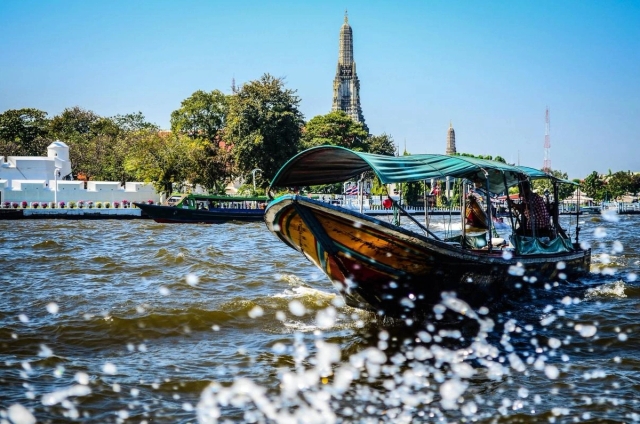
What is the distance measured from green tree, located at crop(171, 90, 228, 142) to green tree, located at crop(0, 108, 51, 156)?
42.7 feet

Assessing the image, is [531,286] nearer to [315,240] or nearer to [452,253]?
[452,253]

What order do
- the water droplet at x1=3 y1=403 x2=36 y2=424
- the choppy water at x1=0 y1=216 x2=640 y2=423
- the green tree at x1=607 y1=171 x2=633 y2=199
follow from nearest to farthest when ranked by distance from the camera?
the water droplet at x1=3 y1=403 x2=36 y2=424 → the choppy water at x1=0 y1=216 x2=640 y2=423 → the green tree at x1=607 y1=171 x2=633 y2=199

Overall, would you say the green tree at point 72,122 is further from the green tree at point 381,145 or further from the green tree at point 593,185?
the green tree at point 593,185

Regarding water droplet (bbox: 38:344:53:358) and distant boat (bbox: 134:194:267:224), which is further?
distant boat (bbox: 134:194:267:224)

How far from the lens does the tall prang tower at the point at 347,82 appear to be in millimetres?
95312

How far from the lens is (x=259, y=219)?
3559cm

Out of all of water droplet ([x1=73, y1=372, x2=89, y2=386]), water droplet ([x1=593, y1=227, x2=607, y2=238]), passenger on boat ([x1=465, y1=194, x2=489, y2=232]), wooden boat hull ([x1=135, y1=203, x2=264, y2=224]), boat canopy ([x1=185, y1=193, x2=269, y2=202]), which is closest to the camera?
water droplet ([x1=73, y1=372, x2=89, y2=386])

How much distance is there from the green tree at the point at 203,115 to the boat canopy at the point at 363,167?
47.2m

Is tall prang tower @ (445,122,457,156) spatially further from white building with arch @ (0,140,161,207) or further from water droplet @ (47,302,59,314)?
water droplet @ (47,302,59,314)

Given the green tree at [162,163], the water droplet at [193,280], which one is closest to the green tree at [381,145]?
the green tree at [162,163]

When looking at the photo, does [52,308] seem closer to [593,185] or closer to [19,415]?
[19,415]

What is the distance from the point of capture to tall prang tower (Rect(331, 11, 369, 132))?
95.3m

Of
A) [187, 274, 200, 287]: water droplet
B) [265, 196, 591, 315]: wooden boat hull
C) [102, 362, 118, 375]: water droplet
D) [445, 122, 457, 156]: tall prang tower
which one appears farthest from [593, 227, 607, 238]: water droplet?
[445, 122, 457, 156]: tall prang tower

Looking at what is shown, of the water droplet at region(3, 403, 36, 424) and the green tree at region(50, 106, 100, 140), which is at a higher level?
the green tree at region(50, 106, 100, 140)
